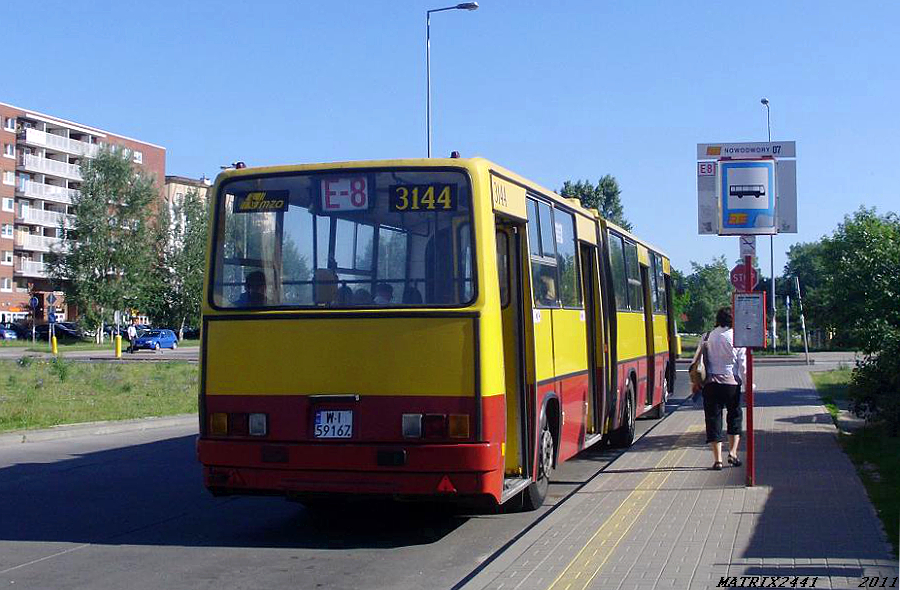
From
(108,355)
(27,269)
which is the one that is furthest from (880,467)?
(27,269)

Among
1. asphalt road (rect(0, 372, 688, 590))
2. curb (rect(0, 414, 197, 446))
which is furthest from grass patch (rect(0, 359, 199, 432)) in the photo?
asphalt road (rect(0, 372, 688, 590))

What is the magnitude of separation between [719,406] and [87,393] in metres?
19.5

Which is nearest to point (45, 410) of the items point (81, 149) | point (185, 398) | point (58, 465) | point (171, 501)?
point (185, 398)

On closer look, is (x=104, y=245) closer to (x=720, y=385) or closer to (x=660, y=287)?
(x=660, y=287)

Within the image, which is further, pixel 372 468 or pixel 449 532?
pixel 449 532

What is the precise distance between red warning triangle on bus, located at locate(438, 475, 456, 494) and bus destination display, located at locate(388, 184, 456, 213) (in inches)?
85.8

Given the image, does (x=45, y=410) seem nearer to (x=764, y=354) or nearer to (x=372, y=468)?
(x=372, y=468)

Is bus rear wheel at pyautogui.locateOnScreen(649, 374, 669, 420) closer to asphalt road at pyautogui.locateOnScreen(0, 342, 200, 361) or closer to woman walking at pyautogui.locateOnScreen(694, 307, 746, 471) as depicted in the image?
woman walking at pyautogui.locateOnScreen(694, 307, 746, 471)

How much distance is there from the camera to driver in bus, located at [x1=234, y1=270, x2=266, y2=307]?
9344 mm

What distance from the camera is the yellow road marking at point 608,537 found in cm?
715

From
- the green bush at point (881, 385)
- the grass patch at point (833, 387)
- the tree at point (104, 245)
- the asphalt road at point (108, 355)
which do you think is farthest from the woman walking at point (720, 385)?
the tree at point (104, 245)

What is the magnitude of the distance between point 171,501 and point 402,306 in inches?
172

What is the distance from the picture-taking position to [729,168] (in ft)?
38.1

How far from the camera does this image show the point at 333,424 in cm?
888
